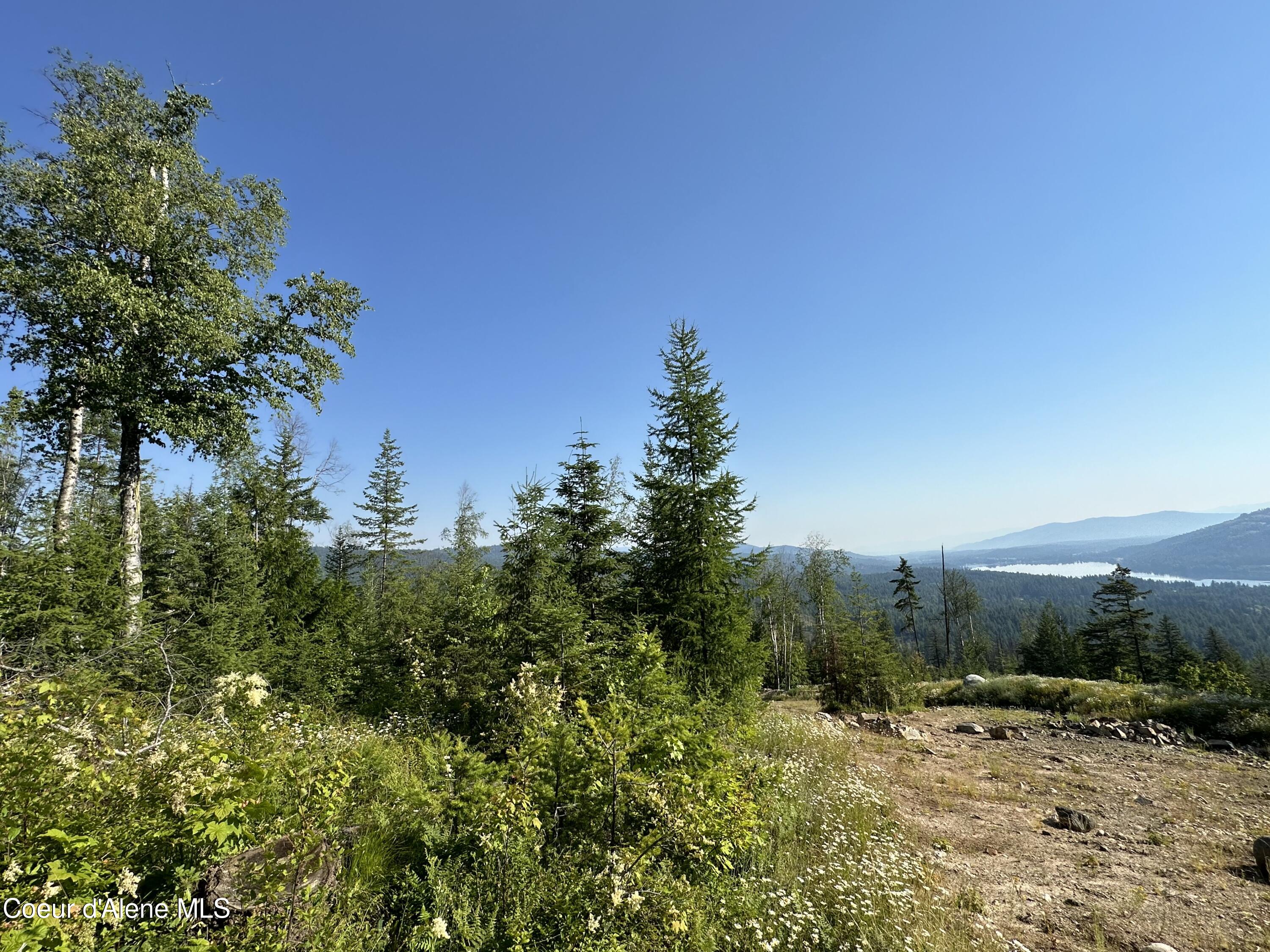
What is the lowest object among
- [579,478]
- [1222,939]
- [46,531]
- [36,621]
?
[1222,939]

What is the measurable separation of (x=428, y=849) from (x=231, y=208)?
48.3 feet

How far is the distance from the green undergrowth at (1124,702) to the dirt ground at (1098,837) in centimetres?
290

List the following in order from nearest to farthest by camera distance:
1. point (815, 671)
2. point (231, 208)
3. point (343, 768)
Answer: point (343, 768) < point (231, 208) < point (815, 671)

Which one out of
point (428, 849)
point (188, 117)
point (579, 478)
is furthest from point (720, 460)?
point (188, 117)

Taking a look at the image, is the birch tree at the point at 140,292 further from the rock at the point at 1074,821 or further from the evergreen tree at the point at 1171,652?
the evergreen tree at the point at 1171,652

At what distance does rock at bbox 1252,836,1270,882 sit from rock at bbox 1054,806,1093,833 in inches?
69.5

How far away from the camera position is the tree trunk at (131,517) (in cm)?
832

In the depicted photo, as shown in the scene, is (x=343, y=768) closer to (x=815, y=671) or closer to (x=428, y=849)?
(x=428, y=849)

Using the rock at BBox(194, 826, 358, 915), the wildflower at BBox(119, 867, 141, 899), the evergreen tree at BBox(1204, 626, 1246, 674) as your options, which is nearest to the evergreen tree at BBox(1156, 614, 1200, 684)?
the evergreen tree at BBox(1204, 626, 1246, 674)

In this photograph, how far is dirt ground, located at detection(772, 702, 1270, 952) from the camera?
5.02m

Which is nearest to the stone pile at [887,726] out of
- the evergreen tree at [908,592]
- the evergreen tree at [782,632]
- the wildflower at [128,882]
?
the evergreen tree at [782,632]

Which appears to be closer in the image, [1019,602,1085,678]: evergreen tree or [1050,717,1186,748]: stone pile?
[1050,717,1186,748]: stone pile

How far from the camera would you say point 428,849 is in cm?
397

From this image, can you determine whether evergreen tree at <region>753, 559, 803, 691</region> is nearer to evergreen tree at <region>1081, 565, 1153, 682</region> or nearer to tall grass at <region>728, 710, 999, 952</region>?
evergreen tree at <region>1081, 565, 1153, 682</region>
